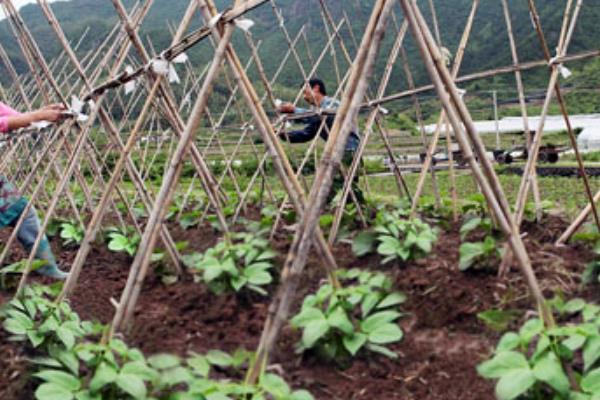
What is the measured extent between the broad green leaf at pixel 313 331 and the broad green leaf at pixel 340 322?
3 cm

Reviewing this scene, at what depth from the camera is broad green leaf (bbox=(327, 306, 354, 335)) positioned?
240 centimetres

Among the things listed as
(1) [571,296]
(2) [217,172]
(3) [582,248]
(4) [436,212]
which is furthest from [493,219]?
(2) [217,172]

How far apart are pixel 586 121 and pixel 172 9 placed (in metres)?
68.2

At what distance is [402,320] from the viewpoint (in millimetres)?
2996

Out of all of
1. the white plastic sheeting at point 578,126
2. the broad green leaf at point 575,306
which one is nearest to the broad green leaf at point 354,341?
the broad green leaf at point 575,306

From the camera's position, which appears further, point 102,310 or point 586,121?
point 586,121

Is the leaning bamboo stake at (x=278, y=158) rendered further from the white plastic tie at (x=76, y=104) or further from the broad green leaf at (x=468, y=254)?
the white plastic tie at (x=76, y=104)

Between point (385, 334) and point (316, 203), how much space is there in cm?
69

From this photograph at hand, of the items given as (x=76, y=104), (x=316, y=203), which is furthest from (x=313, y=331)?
(x=76, y=104)

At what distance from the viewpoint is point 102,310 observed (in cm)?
350

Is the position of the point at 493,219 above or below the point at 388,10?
below

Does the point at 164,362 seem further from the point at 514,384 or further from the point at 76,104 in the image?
the point at 76,104

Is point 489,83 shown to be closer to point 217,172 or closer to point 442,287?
point 217,172

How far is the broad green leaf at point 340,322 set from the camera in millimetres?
2398
